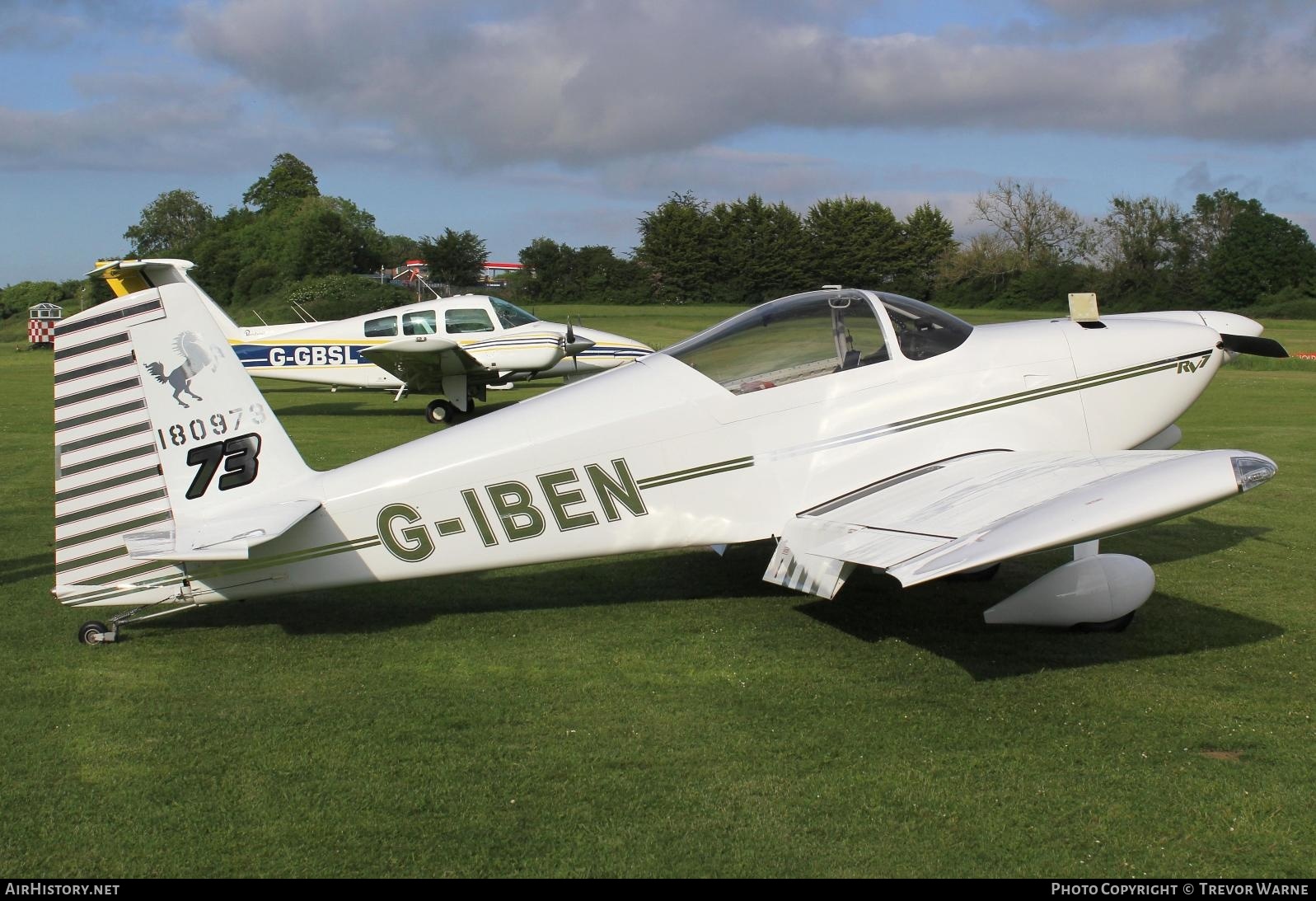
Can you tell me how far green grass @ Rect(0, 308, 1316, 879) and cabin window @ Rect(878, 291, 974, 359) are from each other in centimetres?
155

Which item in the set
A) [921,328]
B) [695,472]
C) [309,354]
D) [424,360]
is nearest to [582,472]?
[695,472]

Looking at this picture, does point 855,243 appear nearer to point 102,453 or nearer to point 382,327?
point 382,327

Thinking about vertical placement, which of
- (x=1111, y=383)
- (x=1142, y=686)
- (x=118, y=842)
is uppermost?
(x=1111, y=383)

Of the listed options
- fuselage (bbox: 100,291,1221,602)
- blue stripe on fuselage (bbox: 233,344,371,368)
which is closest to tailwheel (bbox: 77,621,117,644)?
fuselage (bbox: 100,291,1221,602)

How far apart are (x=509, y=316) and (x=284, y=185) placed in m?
80.6

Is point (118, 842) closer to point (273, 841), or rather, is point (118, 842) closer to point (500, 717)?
point (273, 841)

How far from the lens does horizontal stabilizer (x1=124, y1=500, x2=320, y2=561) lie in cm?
486

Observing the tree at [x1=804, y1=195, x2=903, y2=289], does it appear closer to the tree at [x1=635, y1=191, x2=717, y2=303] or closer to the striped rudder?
the tree at [x1=635, y1=191, x2=717, y2=303]

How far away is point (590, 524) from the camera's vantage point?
5629mm

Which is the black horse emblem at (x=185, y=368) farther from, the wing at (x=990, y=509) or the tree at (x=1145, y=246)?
the tree at (x=1145, y=246)
